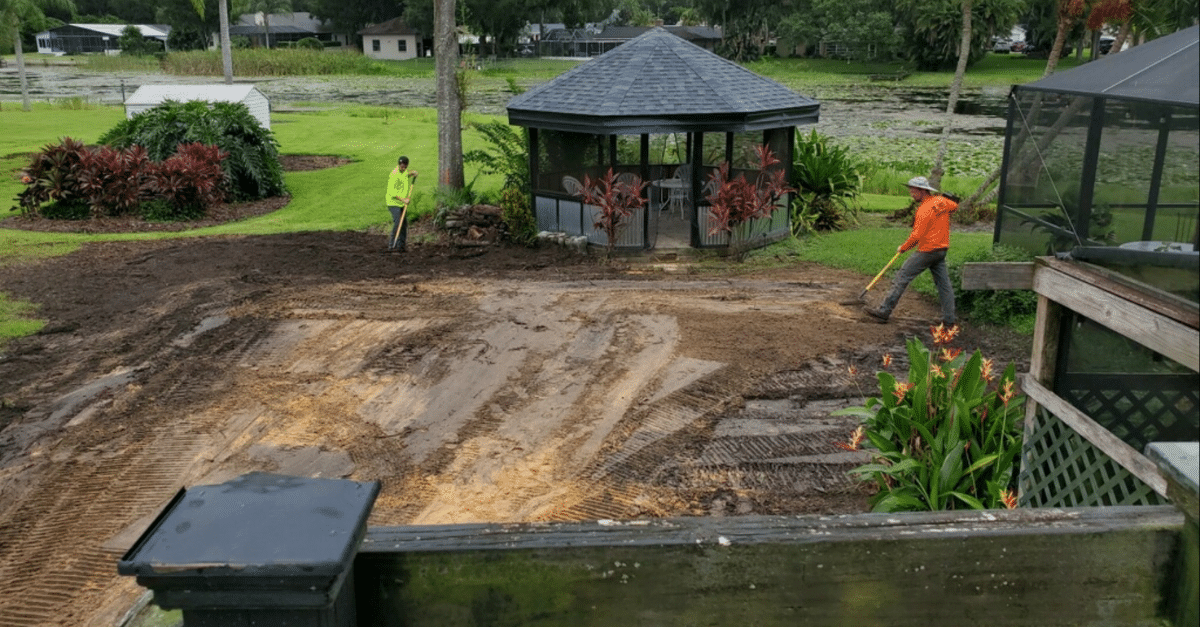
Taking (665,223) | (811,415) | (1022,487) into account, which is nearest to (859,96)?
(665,223)

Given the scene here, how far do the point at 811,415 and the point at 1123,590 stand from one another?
6.19 metres

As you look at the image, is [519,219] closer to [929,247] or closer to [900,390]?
[929,247]

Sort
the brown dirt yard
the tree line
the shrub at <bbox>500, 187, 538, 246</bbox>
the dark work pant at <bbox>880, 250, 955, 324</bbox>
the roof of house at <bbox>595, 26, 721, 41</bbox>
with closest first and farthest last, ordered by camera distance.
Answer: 1. the brown dirt yard
2. the dark work pant at <bbox>880, 250, 955, 324</bbox>
3. the shrub at <bbox>500, 187, 538, 246</bbox>
4. the tree line
5. the roof of house at <bbox>595, 26, 721, 41</bbox>

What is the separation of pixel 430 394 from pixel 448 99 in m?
10.0

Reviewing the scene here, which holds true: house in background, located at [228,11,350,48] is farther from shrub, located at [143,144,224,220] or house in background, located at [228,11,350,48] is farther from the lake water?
shrub, located at [143,144,224,220]

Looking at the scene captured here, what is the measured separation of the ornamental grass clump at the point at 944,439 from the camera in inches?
240

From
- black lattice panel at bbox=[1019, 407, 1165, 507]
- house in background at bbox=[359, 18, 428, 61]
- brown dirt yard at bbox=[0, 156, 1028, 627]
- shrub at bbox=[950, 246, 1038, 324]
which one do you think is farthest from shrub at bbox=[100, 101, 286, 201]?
house in background at bbox=[359, 18, 428, 61]

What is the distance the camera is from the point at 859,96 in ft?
163

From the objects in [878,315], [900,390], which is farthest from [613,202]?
[900,390]

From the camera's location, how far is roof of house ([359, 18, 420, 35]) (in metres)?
85.1

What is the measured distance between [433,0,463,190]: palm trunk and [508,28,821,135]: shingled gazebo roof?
2.14 meters

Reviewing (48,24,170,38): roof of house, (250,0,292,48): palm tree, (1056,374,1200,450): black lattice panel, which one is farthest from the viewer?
(250,0,292,48): palm tree

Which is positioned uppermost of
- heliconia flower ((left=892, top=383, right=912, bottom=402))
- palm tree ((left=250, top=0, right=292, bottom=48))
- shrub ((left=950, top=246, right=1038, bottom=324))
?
palm tree ((left=250, top=0, right=292, bottom=48))

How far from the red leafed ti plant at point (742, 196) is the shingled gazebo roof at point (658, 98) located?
66 centimetres
